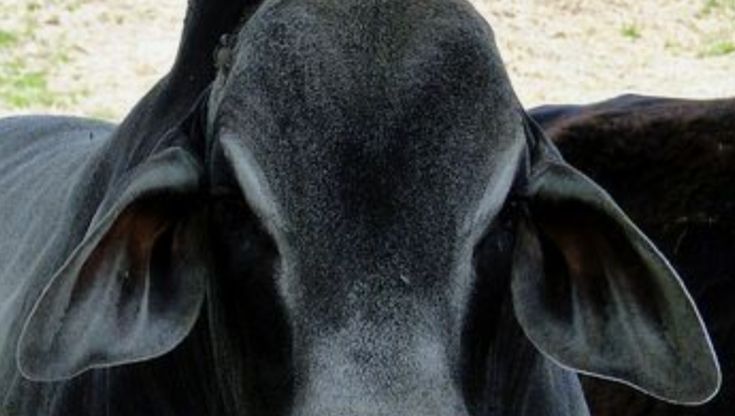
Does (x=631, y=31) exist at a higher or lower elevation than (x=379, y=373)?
lower

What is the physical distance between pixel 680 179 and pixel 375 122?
14.3 feet

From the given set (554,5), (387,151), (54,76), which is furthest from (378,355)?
(554,5)

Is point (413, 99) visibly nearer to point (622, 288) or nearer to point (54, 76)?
point (622, 288)

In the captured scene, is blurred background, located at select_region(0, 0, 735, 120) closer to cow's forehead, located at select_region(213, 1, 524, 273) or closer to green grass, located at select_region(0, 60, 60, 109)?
green grass, located at select_region(0, 60, 60, 109)

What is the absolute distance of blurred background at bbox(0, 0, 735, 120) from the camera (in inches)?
563

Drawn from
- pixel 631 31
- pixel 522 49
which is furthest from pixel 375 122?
pixel 631 31

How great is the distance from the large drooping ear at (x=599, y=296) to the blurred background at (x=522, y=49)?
31.1 feet

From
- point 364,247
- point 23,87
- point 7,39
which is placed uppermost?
point 364,247

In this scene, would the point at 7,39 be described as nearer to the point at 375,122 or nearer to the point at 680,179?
the point at 680,179

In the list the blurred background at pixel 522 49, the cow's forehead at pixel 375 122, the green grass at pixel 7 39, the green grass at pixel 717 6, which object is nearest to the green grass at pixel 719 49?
the blurred background at pixel 522 49

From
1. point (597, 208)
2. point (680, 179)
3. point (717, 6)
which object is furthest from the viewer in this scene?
point (717, 6)

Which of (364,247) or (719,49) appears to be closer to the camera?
(364,247)

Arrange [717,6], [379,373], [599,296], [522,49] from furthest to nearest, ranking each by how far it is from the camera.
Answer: [717,6]
[522,49]
[599,296]
[379,373]

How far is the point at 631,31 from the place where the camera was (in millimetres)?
16375
